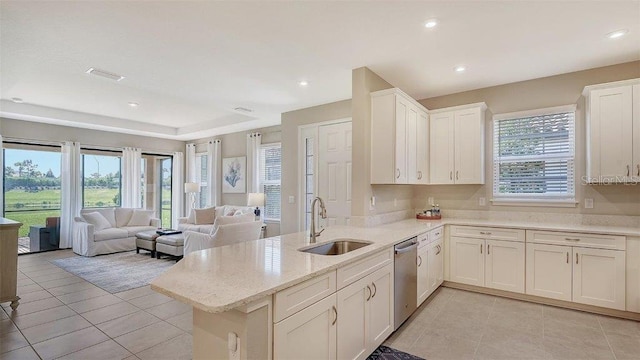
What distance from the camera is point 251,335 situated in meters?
1.40

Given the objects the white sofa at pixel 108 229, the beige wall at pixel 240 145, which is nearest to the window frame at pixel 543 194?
the beige wall at pixel 240 145

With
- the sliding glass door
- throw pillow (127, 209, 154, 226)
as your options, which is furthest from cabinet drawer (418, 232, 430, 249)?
the sliding glass door

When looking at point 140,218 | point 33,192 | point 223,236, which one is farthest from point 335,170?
point 33,192

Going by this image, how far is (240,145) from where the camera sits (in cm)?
790

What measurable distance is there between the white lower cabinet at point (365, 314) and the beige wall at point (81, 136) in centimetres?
786

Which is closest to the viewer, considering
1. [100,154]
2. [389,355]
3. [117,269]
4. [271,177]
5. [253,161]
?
[389,355]

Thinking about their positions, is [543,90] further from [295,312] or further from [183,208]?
[183,208]

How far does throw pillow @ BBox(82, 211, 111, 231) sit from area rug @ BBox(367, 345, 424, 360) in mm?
6231

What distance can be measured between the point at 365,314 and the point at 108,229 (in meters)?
6.40

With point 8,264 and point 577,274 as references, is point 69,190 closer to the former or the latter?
point 8,264

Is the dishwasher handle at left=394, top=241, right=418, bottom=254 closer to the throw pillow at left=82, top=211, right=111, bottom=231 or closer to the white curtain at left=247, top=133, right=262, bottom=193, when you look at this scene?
the white curtain at left=247, top=133, right=262, bottom=193

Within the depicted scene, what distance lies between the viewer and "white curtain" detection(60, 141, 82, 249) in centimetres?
688

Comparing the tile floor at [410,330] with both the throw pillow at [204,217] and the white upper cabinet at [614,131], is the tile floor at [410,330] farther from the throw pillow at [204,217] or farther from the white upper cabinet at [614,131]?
the throw pillow at [204,217]

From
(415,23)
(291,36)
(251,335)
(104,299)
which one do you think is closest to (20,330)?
(104,299)
